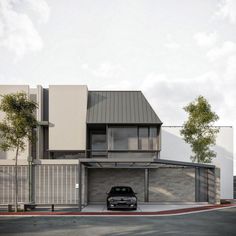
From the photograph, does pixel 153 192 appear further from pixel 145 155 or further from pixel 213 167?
pixel 213 167

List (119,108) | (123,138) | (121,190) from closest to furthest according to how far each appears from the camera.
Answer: (121,190) → (123,138) → (119,108)

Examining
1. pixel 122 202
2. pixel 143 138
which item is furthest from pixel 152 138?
pixel 122 202

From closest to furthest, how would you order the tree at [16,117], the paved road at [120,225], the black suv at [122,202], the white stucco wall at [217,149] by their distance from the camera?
the paved road at [120,225] < the tree at [16,117] < the black suv at [122,202] < the white stucco wall at [217,149]

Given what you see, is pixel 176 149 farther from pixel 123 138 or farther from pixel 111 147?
pixel 111 147

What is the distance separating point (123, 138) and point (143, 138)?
1.61 m

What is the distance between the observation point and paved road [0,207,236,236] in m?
13.4

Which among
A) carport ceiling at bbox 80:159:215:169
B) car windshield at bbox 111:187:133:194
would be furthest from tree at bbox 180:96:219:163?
car windshield at bbox 111:187:133:194

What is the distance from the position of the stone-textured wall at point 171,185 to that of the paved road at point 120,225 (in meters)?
7.19

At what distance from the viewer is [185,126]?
100 ft

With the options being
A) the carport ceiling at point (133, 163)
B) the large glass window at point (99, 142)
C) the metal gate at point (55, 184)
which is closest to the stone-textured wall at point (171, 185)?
the carport ceiling at point (133, 163)

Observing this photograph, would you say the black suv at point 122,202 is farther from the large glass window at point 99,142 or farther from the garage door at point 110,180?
the large glass window at point 99,142

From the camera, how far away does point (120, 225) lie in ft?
49.7

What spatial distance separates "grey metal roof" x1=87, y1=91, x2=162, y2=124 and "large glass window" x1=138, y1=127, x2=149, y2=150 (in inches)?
30.0

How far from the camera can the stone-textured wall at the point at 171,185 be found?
85.3ft
